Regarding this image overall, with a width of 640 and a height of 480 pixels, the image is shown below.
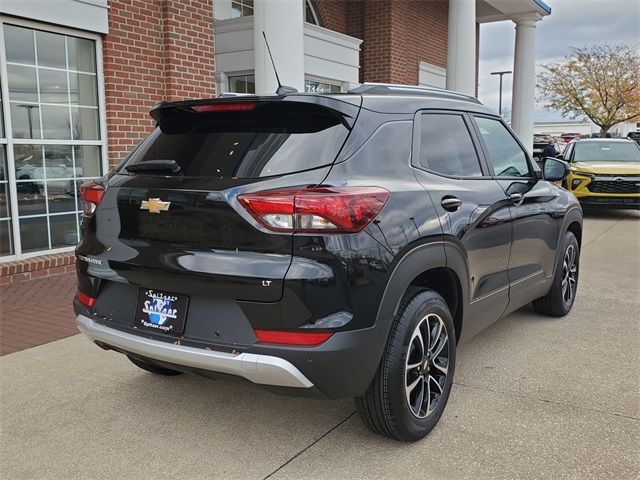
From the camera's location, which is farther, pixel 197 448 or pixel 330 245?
pixel 197 448

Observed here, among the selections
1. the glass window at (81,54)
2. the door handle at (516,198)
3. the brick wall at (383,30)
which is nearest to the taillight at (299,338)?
the door handle at (516,198)

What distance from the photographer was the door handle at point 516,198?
4191 millimetres

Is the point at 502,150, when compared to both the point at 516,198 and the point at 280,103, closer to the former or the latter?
the point at 516,198

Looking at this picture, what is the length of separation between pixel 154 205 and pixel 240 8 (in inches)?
362

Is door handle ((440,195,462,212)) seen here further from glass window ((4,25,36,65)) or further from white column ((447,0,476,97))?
white column ((447,0,476,97))

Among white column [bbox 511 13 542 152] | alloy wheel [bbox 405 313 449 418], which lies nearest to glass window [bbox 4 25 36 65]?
alloy wheel [bbox 405 313 449 418]

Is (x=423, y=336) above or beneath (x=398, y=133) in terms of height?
beneath

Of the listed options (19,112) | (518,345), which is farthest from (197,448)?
(19,112)

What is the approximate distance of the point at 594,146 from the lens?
13.9 meters

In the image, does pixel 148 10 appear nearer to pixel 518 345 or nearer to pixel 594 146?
pixel 518 345

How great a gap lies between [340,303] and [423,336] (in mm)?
744

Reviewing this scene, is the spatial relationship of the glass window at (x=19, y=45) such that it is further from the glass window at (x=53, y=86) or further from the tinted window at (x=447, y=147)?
the tinted window at (x=447, y=147)

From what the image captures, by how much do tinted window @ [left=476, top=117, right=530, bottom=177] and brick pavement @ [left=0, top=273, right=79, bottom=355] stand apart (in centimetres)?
360

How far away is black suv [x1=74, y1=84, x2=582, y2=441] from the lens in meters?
2.66
